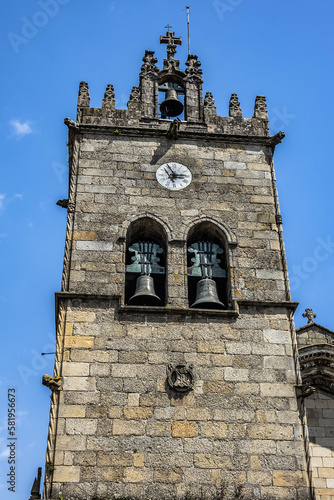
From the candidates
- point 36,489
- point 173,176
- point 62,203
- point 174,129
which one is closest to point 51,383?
point 36,489

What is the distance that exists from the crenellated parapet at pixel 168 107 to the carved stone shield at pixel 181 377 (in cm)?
545

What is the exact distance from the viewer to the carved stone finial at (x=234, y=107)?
648 inches

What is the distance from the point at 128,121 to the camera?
16.0 meters

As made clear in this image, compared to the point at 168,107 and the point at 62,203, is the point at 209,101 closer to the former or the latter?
the point at 168,107

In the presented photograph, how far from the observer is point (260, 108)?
16750mm

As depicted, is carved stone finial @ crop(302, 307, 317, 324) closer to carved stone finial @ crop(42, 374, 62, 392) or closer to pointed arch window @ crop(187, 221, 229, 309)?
pointed arch window @ crop(187, 221, 229, 309)

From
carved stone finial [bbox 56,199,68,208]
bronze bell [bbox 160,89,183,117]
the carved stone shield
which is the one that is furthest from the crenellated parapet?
the carved stone shield

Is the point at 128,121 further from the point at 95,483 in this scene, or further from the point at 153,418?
the point at 95,483

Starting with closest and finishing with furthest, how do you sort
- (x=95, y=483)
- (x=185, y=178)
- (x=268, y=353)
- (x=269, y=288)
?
1. (x=95, y=483)
2. (x=268, y=353)
3. (x=269, y=288)
4. (x=185, y=178)

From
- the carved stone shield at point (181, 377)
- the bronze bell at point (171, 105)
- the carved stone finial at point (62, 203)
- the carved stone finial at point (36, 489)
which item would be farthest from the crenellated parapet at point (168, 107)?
the carved stone finial at point (36, 489)

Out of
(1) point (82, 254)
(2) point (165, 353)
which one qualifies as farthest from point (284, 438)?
(1) point (82, 254)

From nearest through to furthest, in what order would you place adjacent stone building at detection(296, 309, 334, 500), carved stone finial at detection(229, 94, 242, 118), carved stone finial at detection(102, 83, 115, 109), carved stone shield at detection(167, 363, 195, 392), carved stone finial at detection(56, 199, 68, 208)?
1. carved stone shield at detection(167, 363, 195, 392)
2. adjacent stone building at detection(296, 309, 334, 500)
3. carved stone finial at detection(56, 199, 68, 208)
4. carved stone finial at detection(102, 83, 115, 109)
5. carved stone finial at detection(229, 94, 242, 118)

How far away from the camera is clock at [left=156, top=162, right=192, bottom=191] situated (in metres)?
15.1

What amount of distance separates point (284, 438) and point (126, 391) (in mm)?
2515
